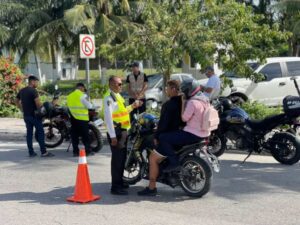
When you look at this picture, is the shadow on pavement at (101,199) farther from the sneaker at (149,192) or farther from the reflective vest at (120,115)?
the reflective vest at (120,115)

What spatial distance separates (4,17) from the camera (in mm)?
39719

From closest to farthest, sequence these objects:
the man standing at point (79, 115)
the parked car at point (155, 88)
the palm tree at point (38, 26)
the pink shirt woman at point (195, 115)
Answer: the pink shirt woman at point (195, 115)
the man standing at point (79, 115)
the parked car at point (155, 88)
the palm tree at point (38, 26)

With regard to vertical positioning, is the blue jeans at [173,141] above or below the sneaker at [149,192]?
above

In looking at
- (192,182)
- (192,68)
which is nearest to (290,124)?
(192,182)

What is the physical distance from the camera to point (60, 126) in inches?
461

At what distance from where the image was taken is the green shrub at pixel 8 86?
60.0 feet

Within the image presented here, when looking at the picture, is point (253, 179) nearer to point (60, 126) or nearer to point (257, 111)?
point (60, 126)

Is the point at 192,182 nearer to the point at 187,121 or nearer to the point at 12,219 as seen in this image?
the point at 187,121

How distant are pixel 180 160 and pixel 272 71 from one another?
10.2 m

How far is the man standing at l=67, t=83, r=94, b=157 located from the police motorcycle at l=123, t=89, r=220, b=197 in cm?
293

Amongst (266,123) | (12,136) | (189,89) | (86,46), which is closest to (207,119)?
(189,89)

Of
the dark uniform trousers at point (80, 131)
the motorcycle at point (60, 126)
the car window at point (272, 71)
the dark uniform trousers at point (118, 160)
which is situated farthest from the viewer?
the car window at point (272, 71)

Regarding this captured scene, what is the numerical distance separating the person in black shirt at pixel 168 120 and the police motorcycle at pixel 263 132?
9.06 ft

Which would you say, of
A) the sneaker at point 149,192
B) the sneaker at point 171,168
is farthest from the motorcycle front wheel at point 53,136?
the sneaker at point 171,168
